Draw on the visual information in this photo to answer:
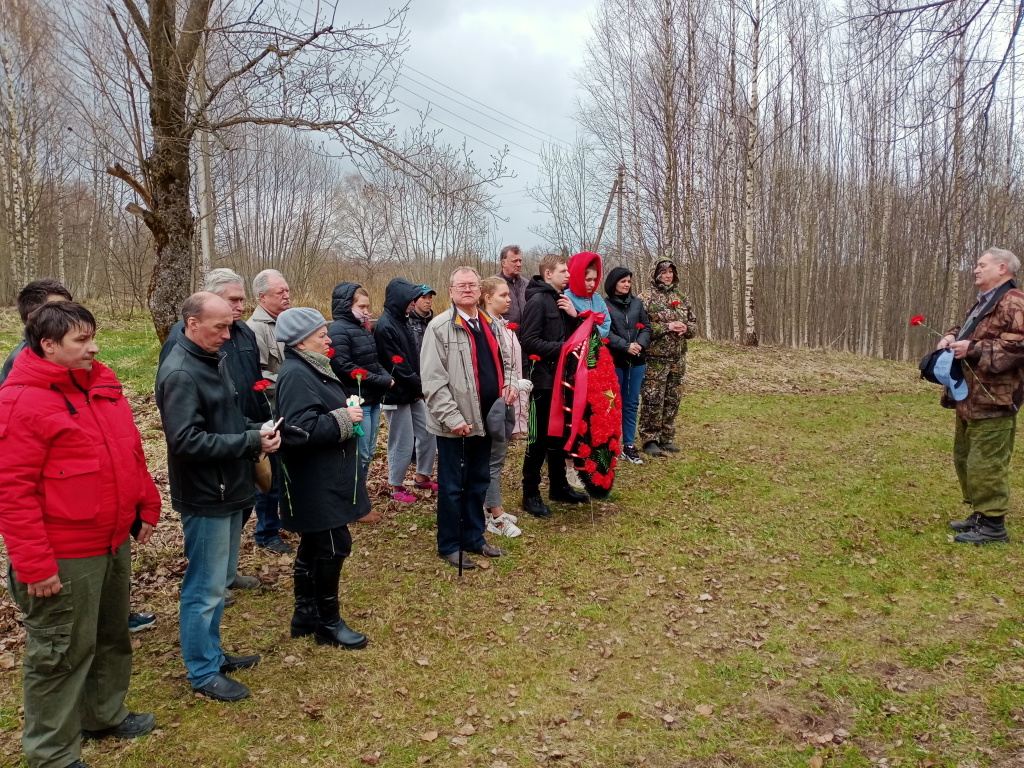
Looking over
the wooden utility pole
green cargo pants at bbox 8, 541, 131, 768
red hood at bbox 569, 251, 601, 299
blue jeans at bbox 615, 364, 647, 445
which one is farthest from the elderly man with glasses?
the wooden utility pole

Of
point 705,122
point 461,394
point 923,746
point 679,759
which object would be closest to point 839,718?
point 923,746

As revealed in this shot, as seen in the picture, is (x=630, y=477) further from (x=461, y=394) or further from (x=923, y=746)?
(x=923, y=746)

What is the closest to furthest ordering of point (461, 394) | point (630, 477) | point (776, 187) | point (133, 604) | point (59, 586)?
point (59, 586), point (133, 604), point (461, 394), point (630, 477), point (776, 187)

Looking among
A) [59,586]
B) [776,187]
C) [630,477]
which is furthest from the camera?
[776,187]

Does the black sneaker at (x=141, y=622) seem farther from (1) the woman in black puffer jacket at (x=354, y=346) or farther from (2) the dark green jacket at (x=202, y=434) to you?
(1) the woman in black puffer jacket at (x=354, y=346)

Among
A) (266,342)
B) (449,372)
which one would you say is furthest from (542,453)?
(266,342)

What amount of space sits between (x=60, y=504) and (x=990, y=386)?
5.91 meters

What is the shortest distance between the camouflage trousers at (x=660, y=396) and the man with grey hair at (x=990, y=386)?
9.26 ft

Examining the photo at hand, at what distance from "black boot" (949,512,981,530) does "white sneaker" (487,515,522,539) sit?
361 cm

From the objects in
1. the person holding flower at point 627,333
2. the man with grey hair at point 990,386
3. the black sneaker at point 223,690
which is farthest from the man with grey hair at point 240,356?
the man with grey hair at point 990,386

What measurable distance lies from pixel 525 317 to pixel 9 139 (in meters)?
22.4

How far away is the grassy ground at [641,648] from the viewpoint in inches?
120

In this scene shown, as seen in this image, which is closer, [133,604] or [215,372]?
[215,372]

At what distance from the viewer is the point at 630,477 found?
6938mm
